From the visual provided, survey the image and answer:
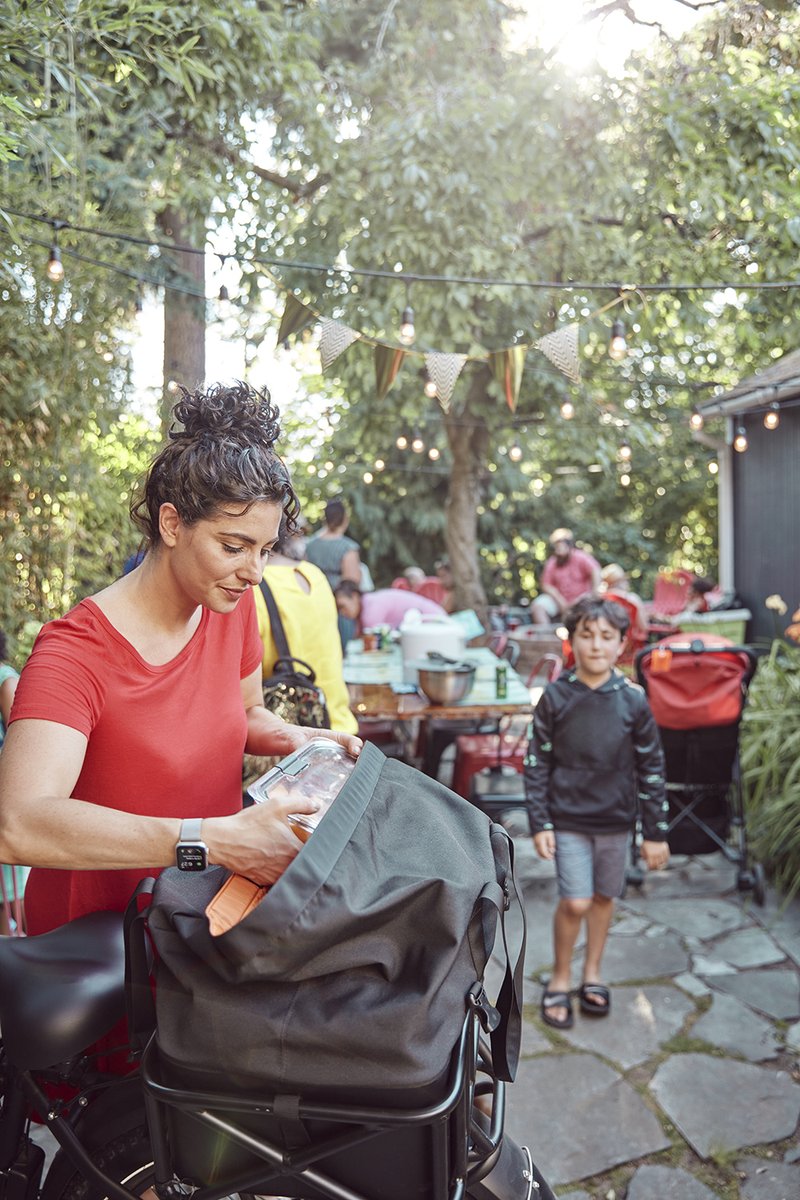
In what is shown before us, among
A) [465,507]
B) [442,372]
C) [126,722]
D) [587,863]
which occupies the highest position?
[465,507]

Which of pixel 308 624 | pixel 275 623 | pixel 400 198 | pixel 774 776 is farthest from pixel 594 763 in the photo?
pixel 400 198

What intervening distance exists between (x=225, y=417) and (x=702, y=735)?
3710mm

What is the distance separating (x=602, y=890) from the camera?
141 inches

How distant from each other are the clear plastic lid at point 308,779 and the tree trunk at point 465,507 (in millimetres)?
9804

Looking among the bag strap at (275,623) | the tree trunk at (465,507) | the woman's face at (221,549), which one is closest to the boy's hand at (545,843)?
the bag strap at (275,623)

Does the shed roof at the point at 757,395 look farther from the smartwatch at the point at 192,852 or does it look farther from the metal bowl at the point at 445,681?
the smartwatch at the point at 192,852

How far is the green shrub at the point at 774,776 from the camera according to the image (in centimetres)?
478

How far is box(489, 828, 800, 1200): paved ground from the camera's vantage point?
107 inches

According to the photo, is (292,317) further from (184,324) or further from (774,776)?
(774,776)

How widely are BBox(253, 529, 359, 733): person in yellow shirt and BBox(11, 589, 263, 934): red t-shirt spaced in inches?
77.4

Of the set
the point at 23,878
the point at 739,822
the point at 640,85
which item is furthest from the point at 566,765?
the point at 640,85

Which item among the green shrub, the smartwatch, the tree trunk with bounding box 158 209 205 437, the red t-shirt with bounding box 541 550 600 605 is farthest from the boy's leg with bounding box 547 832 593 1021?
the red t-shirt with bounding box 541 550 600 605

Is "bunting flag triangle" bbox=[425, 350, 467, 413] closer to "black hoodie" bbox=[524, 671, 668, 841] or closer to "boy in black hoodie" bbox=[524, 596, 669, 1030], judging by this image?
"boy in black hoodie" bbox=[524, 596, 669, 1030]

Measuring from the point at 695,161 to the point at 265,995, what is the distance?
7511 mm
